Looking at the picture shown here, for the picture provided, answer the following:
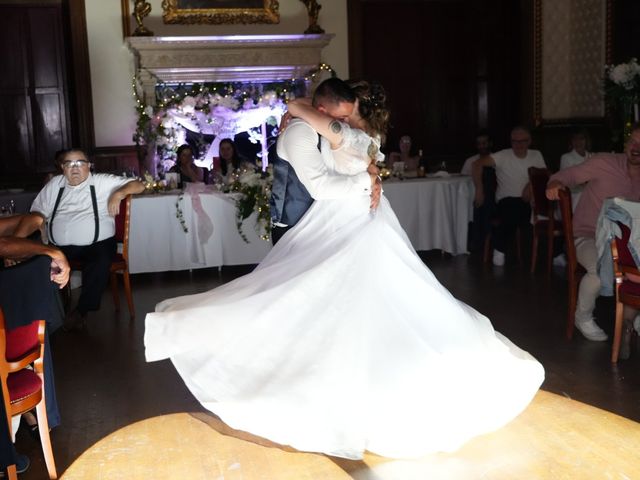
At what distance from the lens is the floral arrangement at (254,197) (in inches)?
302

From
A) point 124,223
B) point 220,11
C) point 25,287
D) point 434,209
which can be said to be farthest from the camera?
point 220,11

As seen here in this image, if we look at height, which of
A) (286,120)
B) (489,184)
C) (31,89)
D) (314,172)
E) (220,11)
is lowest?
(489,184)

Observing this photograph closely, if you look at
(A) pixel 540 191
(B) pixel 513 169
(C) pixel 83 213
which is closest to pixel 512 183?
(B) pixel 513 169

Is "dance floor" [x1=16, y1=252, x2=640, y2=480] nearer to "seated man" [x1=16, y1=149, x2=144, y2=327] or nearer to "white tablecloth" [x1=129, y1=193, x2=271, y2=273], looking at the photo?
"seated man" [x1=16, y1=149, x2=144, y2=327]

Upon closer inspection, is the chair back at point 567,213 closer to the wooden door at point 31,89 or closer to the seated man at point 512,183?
the seated man at point 512,183

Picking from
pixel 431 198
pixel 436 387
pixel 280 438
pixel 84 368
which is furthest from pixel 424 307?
pixel 431 198

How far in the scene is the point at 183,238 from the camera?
7.89 m

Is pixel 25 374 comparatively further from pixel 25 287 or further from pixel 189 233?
pixel 189 233

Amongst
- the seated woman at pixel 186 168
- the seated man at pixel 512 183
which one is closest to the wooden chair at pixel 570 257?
the seated man at pixel 512 183

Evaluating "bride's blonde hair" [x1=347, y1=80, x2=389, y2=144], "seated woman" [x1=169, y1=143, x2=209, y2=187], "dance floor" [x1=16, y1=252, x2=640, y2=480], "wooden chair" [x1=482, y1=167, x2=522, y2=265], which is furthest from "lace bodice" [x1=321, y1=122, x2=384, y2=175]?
"seated woman" [x1=169, y1=143, x2=209, y2=187]

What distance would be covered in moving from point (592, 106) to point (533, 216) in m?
3.56

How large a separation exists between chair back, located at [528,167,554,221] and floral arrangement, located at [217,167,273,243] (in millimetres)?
2377

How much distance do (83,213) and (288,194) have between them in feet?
8.92

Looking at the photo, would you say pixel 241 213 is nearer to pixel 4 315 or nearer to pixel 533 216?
pixel 533 216
